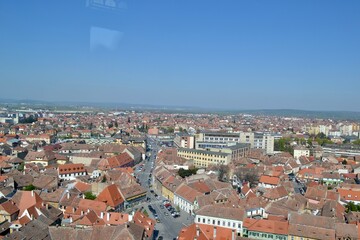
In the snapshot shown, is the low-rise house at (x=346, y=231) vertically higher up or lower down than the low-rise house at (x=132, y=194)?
higher up

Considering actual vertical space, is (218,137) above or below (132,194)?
above

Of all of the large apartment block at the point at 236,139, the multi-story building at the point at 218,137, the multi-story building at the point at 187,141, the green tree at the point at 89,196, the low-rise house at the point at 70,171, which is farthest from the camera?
the multi-story building at the point at 218,137

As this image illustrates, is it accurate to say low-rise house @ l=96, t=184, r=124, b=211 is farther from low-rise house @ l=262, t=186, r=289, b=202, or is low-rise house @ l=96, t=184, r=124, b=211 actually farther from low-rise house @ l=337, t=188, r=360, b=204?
low-rise house @ l=337, t=188, r=360, b=204

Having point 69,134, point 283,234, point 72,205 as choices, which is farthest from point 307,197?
point 69,134

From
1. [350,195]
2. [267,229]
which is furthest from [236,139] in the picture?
[267,229]

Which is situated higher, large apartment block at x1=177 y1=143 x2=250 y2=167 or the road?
large apartment block at x1=177 y1=143 x2=250 y2=167

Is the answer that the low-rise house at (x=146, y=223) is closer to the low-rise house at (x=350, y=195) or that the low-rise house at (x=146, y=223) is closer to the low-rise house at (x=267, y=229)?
the low-rise house at (x=267, y=229)

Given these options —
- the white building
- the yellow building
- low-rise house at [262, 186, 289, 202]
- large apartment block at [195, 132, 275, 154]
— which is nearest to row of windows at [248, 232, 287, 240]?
low-rise house at [262, 186, 289, 202]

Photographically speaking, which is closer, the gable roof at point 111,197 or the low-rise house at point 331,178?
the gable roof at point 111,197

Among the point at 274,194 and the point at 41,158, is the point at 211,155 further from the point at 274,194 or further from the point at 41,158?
the point at 41,158

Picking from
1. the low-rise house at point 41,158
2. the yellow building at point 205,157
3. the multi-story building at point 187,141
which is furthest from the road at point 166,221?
the multi-story building at point 187,141
